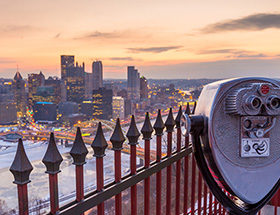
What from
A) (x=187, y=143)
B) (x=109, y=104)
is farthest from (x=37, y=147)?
(x=187, y=143)

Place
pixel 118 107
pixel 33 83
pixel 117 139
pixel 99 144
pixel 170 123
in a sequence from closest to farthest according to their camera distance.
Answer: pixel 99 144, pixel 117 139, pixel 170 123, pixel 118 107, pixel 33 83

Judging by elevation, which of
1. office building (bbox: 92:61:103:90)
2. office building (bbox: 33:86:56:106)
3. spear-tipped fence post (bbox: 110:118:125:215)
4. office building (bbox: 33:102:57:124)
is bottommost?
office building (bbox: 33:102:57:124)

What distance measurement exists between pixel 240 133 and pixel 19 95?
2745 inches

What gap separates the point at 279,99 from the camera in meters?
1.02

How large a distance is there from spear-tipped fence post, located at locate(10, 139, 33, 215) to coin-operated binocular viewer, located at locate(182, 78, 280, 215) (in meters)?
0.62

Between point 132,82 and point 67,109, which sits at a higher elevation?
point 132,82

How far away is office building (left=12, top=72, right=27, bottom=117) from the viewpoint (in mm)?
60731

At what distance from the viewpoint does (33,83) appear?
7225 cm

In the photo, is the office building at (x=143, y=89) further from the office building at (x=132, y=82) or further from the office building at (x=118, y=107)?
the office building at (x=118, y=107)

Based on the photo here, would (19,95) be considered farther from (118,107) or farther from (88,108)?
(118,107)

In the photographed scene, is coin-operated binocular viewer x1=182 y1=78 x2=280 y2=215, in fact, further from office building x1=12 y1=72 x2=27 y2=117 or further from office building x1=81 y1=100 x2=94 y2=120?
office building x1=12 y1=72 x2=27 y2=117

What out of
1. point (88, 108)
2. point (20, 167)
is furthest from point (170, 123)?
point (88, 108)

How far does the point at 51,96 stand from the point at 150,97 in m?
25.7

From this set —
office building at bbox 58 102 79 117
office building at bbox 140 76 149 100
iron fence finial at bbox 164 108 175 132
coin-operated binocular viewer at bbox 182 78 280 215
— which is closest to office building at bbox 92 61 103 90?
office building at bbox 58 102 79 117
